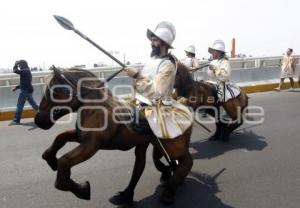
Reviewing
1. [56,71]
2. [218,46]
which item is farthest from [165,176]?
[218,46]

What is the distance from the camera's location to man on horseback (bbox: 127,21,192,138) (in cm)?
A: 377

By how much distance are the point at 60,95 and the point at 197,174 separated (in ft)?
8.03

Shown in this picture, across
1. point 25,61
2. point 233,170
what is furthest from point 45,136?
point 233,170

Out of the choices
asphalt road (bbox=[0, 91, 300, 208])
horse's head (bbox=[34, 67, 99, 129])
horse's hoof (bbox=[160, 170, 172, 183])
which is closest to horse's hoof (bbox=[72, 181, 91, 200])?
asphalt road (bbox=[0, 91, 300, 208])

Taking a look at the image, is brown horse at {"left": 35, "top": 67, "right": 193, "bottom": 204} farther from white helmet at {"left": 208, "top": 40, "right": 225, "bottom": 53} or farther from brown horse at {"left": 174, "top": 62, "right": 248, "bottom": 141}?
white helmet at {"left": 208, "top": 40, "right": 225, "bottom": 53}

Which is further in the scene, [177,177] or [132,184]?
[132,184]

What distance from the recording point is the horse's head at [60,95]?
3717 millimetres

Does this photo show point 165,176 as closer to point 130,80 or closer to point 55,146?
point 55,146

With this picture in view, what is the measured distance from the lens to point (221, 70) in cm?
672

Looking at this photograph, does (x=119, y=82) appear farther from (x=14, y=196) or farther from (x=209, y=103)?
(x=14, y=196)

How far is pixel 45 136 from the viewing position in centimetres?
746

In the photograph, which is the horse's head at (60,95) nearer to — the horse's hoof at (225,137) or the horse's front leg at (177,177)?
the horse's front leg at (177,177)

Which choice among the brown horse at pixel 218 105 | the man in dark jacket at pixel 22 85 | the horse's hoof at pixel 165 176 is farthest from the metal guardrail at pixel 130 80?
the horse's hoof at pixel 165 176

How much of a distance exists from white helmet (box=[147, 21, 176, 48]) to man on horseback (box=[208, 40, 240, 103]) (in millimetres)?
2959
